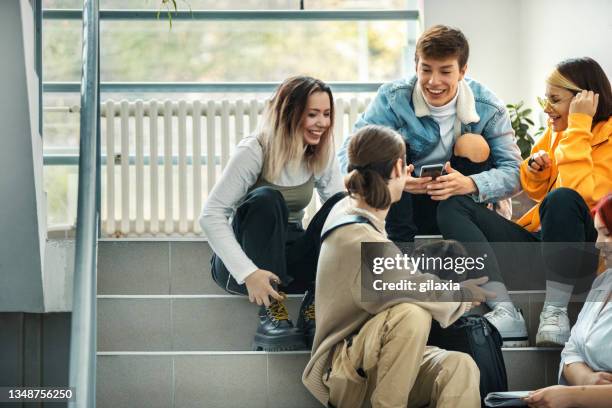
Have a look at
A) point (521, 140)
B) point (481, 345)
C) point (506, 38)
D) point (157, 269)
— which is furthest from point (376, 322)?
point (506, 38)

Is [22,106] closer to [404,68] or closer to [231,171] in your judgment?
[231,171]

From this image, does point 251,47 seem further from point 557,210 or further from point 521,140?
point 557,210

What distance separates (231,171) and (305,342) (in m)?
0.54

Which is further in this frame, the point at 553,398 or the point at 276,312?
the point at 276,312

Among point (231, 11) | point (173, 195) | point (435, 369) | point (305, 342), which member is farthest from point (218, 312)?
point (231, 11)

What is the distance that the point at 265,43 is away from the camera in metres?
4.94

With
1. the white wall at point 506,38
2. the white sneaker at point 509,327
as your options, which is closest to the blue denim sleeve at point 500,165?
the white sneaker at point 509,327

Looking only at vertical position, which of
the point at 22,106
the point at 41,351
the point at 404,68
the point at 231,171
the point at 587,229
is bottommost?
the point at 41,351

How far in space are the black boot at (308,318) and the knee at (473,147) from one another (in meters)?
0.67

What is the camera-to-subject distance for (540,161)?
3.07 m

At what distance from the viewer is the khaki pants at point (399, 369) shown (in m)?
2.31

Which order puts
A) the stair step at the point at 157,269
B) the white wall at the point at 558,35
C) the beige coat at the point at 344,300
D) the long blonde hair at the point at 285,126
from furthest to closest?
the white wall at the point at 558,35 → the stair step at the point at 157,269 → the long blonde hair at the point at 285,126 → the beige coat at the point at 344,300

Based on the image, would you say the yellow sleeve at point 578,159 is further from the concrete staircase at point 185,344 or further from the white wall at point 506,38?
the white wall at point 506,38

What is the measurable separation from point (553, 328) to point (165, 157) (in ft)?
7.40
